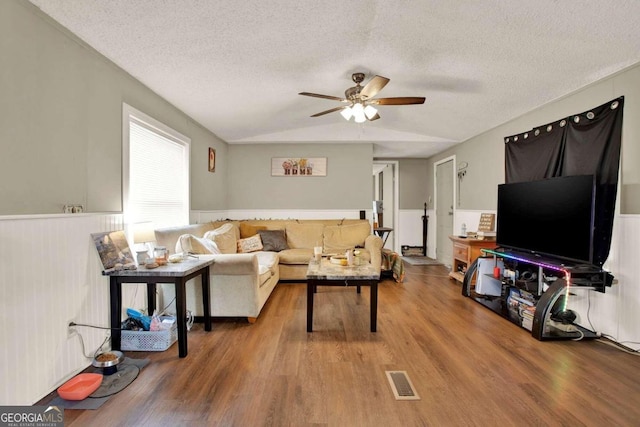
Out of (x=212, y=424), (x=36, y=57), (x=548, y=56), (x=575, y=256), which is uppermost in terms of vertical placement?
(x=548, y=56)

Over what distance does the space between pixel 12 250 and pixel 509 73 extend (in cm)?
395

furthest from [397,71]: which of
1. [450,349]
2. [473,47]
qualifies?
[450,349]

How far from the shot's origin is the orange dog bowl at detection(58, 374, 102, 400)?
167 centimetres

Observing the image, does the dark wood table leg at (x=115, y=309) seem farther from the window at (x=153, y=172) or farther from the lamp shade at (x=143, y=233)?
the window at (x=153, y=172)

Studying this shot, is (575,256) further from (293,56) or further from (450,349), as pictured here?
(293,56)

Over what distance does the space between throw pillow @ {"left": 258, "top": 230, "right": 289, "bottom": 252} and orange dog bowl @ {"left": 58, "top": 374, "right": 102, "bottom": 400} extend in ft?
9.01

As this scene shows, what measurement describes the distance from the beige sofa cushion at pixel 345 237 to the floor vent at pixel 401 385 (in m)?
2.61

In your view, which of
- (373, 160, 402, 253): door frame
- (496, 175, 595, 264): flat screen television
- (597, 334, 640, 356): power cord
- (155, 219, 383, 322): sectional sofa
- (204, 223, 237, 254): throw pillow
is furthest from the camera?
(373, 160, 402, 253): door frame

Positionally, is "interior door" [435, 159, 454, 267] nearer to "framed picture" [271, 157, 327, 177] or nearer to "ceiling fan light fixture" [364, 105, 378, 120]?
"framed picture" [271, 157, 327, 177]

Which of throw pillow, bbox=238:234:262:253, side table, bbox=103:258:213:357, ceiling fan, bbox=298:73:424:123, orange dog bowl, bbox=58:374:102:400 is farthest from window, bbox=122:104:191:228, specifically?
ceiling fan, bbox=298:73:424:123

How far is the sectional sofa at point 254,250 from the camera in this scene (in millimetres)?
2752

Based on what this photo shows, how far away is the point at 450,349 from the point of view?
7.54 ft

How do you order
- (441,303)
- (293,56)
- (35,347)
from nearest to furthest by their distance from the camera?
(35,347) < (293,56) < (441,303)

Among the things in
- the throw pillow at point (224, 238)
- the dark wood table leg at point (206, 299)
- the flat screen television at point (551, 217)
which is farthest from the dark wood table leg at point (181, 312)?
the flat screen television at point (551, 217)
